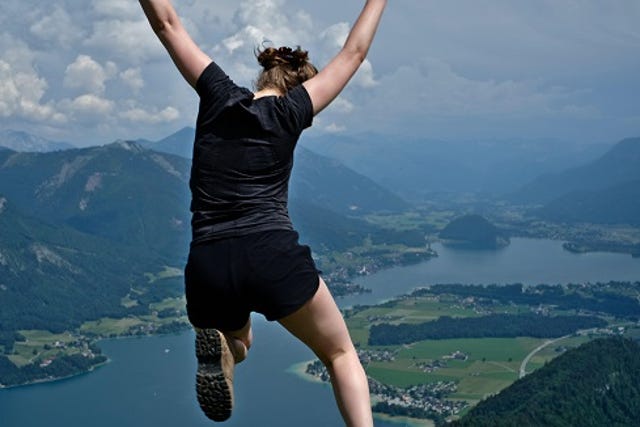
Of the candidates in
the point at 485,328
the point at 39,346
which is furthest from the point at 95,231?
the point at 485,328

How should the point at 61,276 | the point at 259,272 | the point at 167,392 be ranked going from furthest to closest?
the point at 61,276, the point at 167,392, the point at 259,272

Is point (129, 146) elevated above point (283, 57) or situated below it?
above

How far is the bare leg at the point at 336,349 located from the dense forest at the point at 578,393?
44927 mm

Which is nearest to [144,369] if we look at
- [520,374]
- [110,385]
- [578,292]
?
[110,385]

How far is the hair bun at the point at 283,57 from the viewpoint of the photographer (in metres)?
2.59

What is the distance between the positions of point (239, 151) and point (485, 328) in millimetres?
82305

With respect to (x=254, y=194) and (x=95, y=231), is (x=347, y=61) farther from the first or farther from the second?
(x=95, y=231)

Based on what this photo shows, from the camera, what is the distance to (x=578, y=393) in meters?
56.8

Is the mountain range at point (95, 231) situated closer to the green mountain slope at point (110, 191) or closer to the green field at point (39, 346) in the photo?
the green mountain slope at point (110, 191)

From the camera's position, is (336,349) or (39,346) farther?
(39,346)

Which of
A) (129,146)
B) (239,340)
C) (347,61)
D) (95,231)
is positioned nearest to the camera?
(347,61)

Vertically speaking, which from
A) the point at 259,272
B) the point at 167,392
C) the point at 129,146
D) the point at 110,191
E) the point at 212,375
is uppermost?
the point at 129,146

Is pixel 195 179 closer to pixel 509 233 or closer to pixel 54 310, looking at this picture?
pixel 54 310

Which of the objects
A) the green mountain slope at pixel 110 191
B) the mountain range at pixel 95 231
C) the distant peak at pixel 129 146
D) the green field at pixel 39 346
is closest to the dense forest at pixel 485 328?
the green field at pixel 39 346
